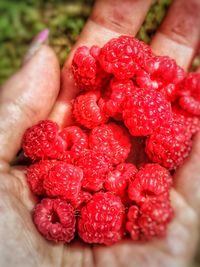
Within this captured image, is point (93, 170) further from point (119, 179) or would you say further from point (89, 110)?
point (89, 110)

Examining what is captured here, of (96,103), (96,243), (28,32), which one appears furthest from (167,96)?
(28,32)

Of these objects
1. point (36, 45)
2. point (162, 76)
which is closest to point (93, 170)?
point (162, 76)

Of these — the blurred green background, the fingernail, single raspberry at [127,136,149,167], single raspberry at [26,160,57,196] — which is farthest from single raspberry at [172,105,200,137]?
the blurred green background

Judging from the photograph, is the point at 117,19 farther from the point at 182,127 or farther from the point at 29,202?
the point at 29,202

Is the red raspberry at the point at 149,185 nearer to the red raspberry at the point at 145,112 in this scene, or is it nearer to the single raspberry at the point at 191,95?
the red raspberry at the point at 145,112

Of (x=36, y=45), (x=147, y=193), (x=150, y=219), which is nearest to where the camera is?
(x=150, y=219)

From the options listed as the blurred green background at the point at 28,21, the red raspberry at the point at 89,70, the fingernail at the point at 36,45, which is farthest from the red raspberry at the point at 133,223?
the blurred green background at the point at 28,21

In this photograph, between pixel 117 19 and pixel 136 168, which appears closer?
pixel 136 168

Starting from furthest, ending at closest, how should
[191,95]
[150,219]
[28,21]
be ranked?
1. [28,21]
2. [191,95]
3. [150,219]
